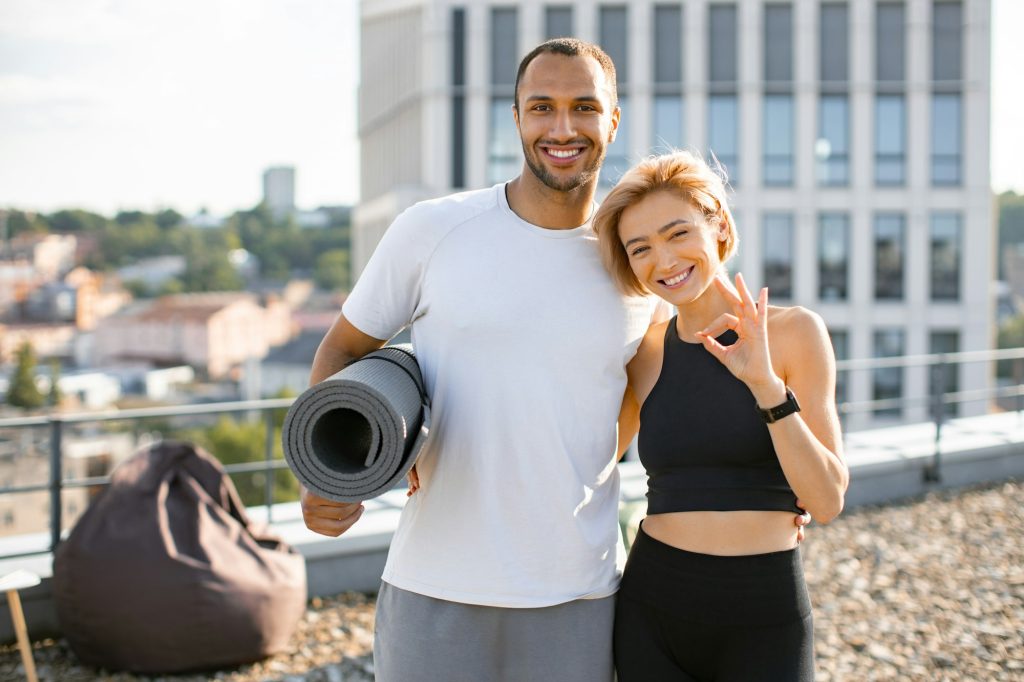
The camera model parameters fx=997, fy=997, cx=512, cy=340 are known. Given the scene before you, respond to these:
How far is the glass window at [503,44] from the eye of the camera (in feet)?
103

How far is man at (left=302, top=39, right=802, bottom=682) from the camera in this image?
2.35m

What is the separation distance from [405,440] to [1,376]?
119m

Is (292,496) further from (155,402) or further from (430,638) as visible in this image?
(430,638)

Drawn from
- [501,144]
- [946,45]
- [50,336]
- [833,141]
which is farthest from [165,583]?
[50,336]

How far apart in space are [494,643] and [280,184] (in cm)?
19852

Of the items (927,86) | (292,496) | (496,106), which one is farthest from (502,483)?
(292,496)

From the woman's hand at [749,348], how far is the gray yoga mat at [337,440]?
702 millimetres

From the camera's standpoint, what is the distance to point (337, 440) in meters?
2.18

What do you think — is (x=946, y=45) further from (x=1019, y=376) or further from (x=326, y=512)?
(x=326, y=512)

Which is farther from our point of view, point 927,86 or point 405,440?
point 927,86

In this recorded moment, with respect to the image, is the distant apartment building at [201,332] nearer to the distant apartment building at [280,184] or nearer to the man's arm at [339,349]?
the distant apartment building at [280,184]

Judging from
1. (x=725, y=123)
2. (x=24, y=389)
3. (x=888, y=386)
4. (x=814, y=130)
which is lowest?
(x=24, y=389)

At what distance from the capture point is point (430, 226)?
246 centimetres

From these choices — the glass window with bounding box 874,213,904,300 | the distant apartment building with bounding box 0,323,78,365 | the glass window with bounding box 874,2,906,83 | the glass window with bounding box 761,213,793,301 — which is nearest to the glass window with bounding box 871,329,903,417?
the glass window with bounding box 874,213,904,300
